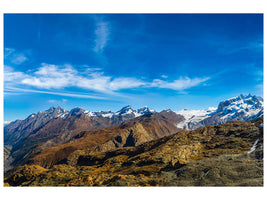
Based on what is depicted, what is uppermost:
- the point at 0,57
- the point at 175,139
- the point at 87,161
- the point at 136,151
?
the point at 0,57

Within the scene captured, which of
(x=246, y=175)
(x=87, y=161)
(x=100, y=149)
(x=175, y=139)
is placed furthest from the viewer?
(x=100, y=149)

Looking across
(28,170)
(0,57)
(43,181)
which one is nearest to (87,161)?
(28,170)

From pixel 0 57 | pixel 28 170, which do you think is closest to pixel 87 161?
pixel 28 170

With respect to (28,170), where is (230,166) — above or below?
above

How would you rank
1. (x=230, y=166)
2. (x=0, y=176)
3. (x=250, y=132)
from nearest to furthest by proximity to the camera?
(x=0, y=176), (x=230, y=166), (x=250, y=132)

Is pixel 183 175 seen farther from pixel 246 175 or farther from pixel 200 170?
pixel 246 175

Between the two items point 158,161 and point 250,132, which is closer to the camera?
point 158,161

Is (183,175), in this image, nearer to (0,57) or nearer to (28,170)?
(0,57)

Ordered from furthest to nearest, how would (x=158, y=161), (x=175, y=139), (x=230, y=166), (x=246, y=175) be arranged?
(x=175, y=139) → (x=158, y=161) → (x=230, y=166) → (x=246, y=175)

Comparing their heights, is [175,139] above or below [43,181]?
above
